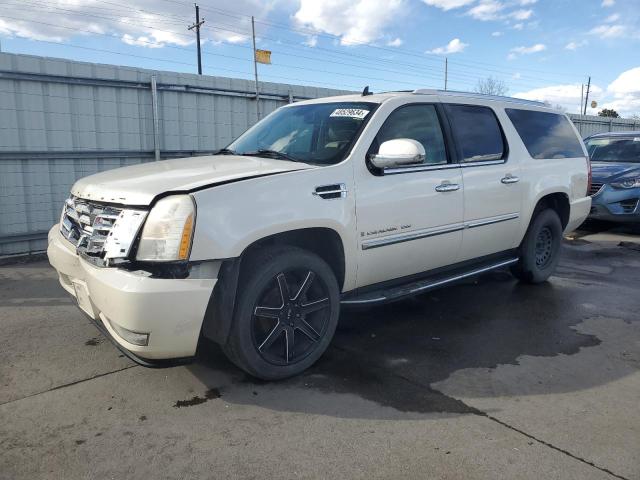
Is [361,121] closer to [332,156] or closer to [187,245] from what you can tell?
[332,156]

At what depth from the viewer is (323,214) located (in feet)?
11.0

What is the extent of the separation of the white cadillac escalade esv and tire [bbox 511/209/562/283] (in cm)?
38

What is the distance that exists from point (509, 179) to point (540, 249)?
137 cm

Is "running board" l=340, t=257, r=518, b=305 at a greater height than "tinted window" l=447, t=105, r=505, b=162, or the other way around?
"tinted window" l=447, t=105, r=505, b=162

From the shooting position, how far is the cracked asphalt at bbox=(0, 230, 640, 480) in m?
2.55

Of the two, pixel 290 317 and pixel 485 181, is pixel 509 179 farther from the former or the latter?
pixel 290 317

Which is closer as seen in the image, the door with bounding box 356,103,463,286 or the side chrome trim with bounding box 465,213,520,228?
the door with bounding box 356,103,463,286

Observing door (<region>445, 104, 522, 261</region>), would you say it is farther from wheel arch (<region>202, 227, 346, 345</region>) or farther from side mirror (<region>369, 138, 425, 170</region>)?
wheel arch (<region>202, 227, 346, 345</region>)

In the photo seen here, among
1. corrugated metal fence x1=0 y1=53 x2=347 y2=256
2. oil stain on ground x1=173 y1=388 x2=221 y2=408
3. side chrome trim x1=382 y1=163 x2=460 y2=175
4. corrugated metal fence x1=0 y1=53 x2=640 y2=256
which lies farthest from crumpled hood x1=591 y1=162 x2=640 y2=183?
oil stain on ground x1=173 y1=388 x2=221 y2=408

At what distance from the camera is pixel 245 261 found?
10.6 ft

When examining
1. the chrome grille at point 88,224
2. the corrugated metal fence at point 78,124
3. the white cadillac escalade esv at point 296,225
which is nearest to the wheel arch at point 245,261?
the white cadillac escalade esv at point 296,225

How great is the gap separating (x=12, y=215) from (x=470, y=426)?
21.7ft

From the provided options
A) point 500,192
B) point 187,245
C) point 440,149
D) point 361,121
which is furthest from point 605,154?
point 187,245

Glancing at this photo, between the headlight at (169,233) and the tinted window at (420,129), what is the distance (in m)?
1.61
